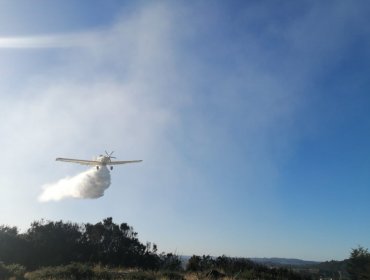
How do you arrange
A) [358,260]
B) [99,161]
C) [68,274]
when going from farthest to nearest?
[358,260] < [99,161] < [68,274]

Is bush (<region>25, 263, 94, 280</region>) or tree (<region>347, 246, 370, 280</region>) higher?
tree (<region>347, 246, 370, 280</region>)

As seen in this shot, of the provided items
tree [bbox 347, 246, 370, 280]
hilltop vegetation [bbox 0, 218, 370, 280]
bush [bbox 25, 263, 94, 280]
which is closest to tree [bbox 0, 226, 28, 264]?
hilltop vegetation [bbox 0, 218, 370, 280]

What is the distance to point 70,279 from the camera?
91.8 ft

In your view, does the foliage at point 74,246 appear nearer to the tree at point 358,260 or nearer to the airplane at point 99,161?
the airplane at point 99,161

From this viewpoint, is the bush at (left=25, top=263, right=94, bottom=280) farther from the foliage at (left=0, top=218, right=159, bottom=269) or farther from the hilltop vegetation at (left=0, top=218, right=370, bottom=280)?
the foliage at (left=0, top=218, right=159, bottom=269)

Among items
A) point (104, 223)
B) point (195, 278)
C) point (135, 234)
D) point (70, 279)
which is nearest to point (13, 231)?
point (104, 223)

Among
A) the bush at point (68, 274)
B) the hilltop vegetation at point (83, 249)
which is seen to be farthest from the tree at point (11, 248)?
the bush at point (68, 274)

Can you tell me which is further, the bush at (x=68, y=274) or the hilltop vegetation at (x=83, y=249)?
the hilltop vegetation at (x=83, y=249)

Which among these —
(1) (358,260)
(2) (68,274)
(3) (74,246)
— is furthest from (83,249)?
(1) (358,260)

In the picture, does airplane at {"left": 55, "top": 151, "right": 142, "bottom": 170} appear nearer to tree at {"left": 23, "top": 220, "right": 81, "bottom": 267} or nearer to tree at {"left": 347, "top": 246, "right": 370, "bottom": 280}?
tree at {"left": 23, "top": 220, "right": 81, "bottom": 267}

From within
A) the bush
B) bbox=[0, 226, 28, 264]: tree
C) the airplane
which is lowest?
the bush

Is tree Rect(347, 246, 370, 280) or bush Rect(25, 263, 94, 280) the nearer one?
bush Rect(25, 263, 94, 280)

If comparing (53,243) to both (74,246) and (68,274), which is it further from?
(68,274)

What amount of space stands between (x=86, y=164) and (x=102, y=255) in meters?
19.8
